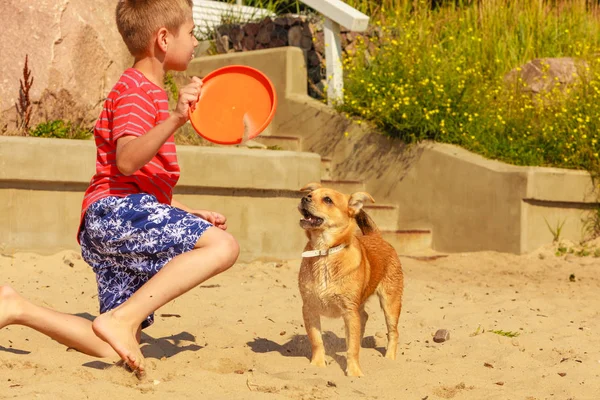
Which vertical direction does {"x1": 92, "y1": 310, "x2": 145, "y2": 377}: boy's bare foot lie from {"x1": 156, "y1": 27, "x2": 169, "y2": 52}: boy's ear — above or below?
below

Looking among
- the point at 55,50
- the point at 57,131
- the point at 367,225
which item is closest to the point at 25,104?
the point at 57,131

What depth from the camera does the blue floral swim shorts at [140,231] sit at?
12.3ft

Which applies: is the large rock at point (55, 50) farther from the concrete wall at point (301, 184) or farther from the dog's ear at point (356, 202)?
the dog's ear at point (356, 202)

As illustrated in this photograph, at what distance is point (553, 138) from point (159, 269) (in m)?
5.54

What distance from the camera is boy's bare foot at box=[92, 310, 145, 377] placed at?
11.5 ft

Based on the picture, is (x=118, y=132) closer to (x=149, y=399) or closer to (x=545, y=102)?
(x=149, y=399)

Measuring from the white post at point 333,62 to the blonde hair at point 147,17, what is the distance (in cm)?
534

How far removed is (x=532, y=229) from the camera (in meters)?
7.93

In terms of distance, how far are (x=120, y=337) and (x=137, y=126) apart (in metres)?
0.90

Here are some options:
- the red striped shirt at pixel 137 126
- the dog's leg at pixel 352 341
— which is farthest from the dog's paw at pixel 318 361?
the red striped shirt at pixel 137 126

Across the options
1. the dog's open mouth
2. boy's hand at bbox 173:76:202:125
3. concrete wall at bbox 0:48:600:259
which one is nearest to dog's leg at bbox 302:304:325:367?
the dog's open mouth

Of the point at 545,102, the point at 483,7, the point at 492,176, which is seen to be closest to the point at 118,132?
the point at 492,176

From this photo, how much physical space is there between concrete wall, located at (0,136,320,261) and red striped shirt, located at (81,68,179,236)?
2.80 metres

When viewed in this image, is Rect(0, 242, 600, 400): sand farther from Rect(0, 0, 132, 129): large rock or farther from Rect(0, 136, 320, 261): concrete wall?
Rect(0, 0, 132, 129): large rock
